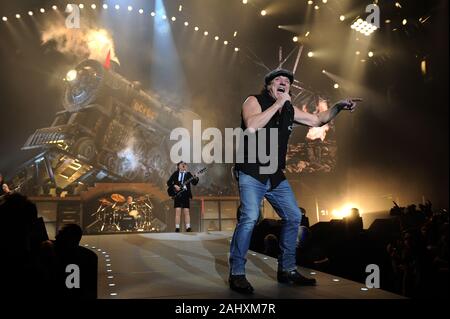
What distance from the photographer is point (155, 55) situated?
13156 mm

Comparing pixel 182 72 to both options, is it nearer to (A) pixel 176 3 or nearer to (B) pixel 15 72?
(A) pixel 176 3

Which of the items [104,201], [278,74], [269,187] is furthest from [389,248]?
[104,201]

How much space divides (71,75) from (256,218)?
36.0 ft

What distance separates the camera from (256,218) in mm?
2986

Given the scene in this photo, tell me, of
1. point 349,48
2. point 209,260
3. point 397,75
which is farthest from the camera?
point 349,48

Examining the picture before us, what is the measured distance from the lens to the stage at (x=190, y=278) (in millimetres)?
2631

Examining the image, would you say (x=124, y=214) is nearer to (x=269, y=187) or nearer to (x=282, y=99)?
(x=269, y=187)

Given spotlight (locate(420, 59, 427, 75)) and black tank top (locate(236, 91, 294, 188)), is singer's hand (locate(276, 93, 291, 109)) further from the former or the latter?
spotlight (locate(420, 59, 427, 75))

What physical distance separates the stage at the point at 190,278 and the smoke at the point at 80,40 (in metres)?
8.70

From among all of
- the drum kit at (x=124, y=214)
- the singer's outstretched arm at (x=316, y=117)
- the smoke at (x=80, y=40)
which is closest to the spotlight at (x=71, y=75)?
the smoke at (x=80, y=40)

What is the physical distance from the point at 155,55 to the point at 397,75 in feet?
25.9

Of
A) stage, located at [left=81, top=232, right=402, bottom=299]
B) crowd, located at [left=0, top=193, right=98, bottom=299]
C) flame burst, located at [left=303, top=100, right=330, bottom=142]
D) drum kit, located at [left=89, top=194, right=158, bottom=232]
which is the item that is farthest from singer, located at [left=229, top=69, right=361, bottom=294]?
flame burst, located at [left=303, top=100, right=330, bottom=142]

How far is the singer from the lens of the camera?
9.61 ft
